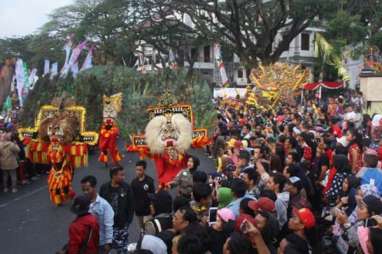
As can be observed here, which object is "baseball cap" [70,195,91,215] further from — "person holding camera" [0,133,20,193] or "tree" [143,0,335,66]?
"tree" [143,0,335,66]

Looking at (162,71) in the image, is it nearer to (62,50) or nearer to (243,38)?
(243,38)

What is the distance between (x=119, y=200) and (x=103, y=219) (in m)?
0.55

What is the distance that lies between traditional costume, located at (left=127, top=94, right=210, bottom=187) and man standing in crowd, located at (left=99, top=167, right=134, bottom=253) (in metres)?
2.05

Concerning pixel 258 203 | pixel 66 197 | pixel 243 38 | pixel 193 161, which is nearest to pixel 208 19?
pixel 243 38

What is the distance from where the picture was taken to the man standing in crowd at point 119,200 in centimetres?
605

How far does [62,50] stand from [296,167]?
40.8m

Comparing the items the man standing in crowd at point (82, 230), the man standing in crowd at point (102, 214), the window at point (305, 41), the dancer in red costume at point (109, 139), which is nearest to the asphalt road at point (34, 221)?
the dancer in red costume at point (109, 139)

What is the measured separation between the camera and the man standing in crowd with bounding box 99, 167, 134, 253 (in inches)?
238

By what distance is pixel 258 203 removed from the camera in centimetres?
444

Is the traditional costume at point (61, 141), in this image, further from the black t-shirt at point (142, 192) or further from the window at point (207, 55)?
the window at point (207, 55)

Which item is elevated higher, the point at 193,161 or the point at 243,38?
the point at 243,38

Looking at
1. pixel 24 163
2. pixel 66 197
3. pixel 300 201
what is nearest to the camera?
pixel 300 201

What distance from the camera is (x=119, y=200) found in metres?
6.05

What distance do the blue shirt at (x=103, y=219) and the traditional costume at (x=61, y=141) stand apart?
440cm
